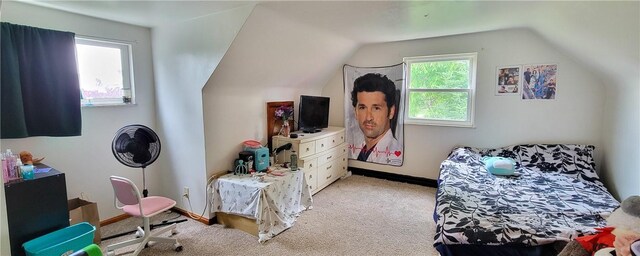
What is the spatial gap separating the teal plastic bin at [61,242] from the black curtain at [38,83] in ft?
2.85

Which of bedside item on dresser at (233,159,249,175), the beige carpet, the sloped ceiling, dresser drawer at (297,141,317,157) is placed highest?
the sloped ceiling

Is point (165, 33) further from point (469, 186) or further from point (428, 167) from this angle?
point (428, 167)

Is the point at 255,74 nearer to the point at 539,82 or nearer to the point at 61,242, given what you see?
the point at 61,242

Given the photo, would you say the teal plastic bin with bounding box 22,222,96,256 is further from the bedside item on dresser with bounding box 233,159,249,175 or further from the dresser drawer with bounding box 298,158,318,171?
the dresser drawer with bounding box 298,158,318,171

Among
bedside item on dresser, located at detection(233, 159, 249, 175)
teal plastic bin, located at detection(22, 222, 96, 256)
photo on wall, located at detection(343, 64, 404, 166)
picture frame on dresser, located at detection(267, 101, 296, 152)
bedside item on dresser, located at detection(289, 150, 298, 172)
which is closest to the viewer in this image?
teal plastic bin, located at detection(22, 222, 96, 256)

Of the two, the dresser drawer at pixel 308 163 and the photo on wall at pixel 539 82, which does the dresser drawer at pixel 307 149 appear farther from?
the photo on wall at pixel 539 82

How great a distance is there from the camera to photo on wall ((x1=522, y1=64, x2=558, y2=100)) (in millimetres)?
3185

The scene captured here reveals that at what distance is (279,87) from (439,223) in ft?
8.27

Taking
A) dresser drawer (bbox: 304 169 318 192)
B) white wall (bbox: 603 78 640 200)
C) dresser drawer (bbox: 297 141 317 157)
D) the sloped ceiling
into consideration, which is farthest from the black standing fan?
white wall (bbox: 603 78 640 200)

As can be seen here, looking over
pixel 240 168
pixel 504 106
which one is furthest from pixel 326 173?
pixel 504 106

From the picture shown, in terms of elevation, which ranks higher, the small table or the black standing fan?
the black standing fan

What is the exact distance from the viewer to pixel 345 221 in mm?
2971

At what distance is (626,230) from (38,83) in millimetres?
4065

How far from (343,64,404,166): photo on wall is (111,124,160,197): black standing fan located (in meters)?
2.76
